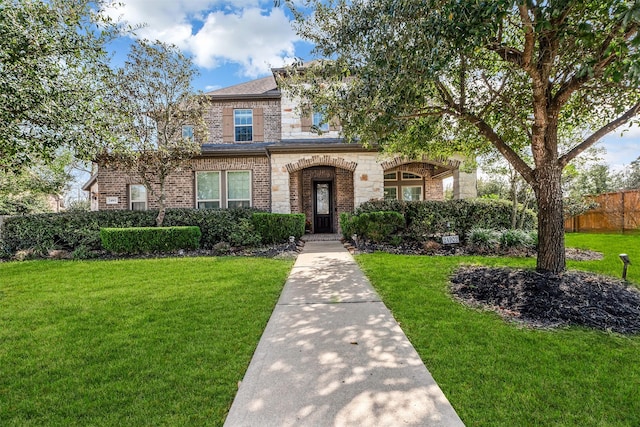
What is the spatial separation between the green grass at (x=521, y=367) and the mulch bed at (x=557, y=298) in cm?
27

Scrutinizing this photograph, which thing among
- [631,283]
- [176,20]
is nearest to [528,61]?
[631,283]

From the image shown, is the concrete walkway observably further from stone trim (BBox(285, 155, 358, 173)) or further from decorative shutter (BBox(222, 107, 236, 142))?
decorative shutter (BBox(222, 107, 236, 142))

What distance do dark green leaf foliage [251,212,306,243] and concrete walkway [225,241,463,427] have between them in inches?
220

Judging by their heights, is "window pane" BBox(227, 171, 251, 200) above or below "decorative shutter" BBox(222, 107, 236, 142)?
below

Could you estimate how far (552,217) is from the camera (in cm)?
453

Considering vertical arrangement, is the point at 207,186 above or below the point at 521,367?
above

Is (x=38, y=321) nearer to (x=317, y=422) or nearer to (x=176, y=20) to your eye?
(x=317, y=422)

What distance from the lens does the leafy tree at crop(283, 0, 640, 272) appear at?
11.1 ft

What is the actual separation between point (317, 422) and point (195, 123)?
1071 cm

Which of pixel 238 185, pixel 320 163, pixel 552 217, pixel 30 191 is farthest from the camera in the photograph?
pixel 30 191

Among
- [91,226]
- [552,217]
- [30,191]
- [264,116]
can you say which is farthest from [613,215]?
[30,191]

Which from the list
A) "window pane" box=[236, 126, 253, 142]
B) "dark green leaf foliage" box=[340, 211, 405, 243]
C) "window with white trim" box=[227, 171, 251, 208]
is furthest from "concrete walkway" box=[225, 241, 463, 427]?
"window pane" box=[236, 126, 253, 142]

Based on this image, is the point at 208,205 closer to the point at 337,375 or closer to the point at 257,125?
the point at 257,125

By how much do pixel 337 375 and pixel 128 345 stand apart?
7.05ft
